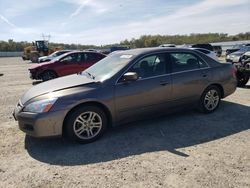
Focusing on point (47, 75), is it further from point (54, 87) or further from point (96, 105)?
point (96, 105)

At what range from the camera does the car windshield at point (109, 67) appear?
498 cm

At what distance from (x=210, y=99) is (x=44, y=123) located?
3725 mm

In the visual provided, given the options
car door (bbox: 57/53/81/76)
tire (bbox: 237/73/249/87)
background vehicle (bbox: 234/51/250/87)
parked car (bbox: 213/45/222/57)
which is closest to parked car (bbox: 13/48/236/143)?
background vehicle (bbox: 234/51/250/87)

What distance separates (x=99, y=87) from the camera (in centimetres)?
464

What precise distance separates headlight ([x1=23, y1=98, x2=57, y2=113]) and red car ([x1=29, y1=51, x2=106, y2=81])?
810 centimetres

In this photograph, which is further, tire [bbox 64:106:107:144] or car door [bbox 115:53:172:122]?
car door [bbox 115:53:172:122]

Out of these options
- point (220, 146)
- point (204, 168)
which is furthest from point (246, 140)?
point (204, 168)

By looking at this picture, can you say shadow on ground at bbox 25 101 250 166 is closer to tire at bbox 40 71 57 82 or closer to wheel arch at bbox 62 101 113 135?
wheel arch at bbox 62 101 113 135

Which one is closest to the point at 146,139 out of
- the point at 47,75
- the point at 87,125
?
the point at 87,125

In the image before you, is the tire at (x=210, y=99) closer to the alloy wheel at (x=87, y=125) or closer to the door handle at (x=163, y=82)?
the door handle at (x=163, y=82)

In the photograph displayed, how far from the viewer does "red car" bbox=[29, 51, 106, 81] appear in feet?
40.0

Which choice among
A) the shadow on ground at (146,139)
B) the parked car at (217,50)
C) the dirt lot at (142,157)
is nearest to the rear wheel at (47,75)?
the dirt lot at (142,157)

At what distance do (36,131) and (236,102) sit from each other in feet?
16.9

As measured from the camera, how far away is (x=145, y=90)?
16.5 feet
